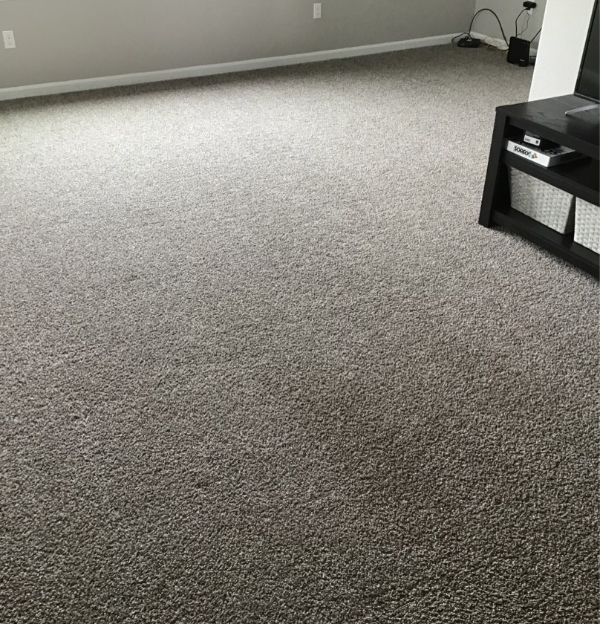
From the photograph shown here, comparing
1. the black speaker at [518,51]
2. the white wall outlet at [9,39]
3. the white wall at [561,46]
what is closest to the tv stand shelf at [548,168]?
the white wall at [561,46]

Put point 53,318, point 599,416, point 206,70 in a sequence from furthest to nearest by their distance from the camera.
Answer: point 206,70 < point 53,318 < point 599,416

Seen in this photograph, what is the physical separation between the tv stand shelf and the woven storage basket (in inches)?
1.0

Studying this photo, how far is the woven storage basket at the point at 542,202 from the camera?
238 centimetres

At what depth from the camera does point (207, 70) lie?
14.8 ft

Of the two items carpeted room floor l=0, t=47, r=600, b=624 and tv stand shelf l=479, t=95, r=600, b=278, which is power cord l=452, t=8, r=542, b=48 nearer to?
carpeted room floor l=0, t=47, r=600, b=624

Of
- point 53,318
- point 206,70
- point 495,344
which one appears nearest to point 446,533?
point 495,344

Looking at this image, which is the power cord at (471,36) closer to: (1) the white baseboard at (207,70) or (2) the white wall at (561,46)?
(1) the white baseboard at (207,70)

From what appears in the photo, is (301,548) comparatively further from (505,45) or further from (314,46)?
(505,45)

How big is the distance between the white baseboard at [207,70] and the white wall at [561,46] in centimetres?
221

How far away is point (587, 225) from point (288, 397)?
1230 mm

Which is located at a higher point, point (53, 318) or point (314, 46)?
point (314, 46)

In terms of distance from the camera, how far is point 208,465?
5.27ft

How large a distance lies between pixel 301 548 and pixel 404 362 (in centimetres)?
69

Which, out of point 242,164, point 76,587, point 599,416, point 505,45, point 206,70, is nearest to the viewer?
point 76,587
